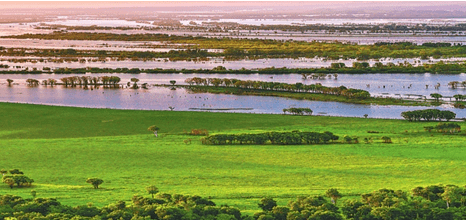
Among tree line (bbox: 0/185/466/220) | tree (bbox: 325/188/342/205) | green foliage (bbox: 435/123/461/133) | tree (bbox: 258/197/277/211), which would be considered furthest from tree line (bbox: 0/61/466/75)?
tree (bbox: 258/197/277/211)

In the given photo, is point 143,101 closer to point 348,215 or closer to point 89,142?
point 89,142

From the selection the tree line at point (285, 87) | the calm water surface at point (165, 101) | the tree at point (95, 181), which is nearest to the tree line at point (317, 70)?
the tree line at point (285, 87)

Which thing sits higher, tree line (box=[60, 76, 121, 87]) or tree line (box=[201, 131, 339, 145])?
tree line (box=[60, 76, 121, 87])

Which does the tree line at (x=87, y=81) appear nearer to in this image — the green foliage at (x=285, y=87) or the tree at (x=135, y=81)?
the tree at (x=135, y=81)

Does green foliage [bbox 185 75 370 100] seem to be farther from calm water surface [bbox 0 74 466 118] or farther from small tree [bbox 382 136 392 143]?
small tree [bbox 382 136 392 143]

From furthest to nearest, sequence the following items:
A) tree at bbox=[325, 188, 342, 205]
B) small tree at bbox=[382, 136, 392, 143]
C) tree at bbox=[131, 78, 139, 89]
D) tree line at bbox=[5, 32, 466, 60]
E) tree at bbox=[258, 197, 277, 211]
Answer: tree line at bbox=[5, 32, 466, 60], tree at bbox=[131, 78, 139, 89], small tree at bbox=[382, 136, 392, 143], tree at bbox=[325, 188, 342, 205], tree at bbox=[258, 197, 277, 211]

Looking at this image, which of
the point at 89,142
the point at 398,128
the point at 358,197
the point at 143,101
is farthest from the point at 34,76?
the point at 358,197

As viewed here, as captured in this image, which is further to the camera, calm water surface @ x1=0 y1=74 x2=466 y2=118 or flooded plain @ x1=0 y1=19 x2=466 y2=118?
flooded plain @ x1=0 y1=19 x2=466 y2=118

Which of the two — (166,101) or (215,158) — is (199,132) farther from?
(166,101)
